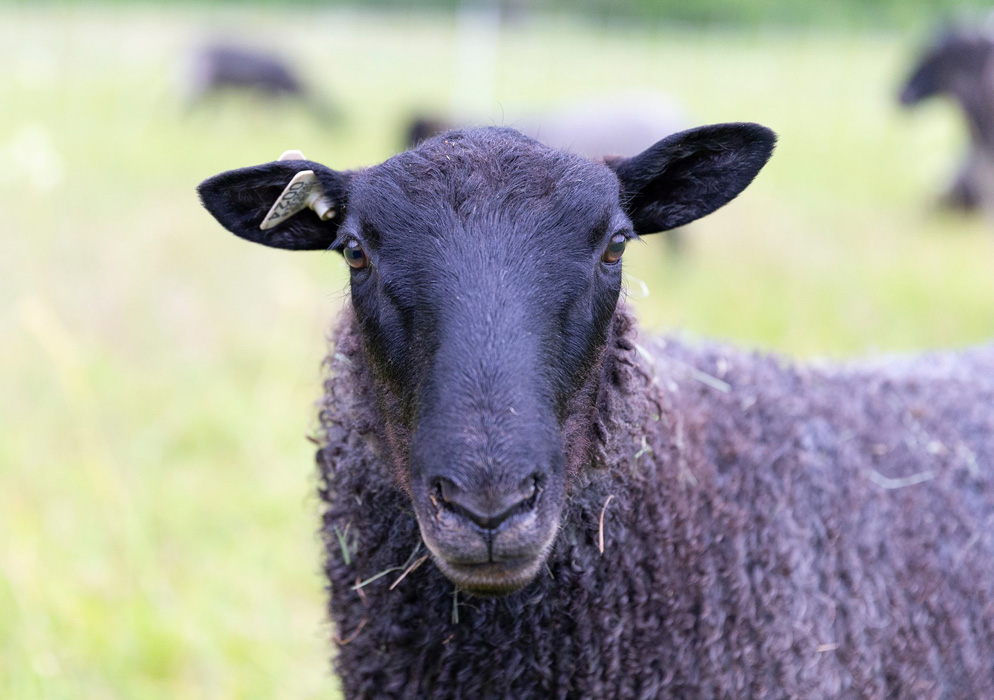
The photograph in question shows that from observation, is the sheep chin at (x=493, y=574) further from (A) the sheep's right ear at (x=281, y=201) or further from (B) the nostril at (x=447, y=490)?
(A) the sheep's right ear at (x=281, y=201)

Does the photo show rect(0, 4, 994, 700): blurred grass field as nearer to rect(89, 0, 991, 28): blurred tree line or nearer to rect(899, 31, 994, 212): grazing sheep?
rect(899, 31, 994, 212): grazing sheep

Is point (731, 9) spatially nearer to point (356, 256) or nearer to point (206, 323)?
point (206, 323)

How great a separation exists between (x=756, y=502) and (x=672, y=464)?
1.13ft

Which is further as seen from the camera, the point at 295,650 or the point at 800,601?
the point at 295,650

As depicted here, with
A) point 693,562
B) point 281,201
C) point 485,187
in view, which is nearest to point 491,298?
point 485,187

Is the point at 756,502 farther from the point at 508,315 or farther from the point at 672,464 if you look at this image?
the point at 508,315

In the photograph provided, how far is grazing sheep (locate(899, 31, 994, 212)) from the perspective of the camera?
1035 centimetres

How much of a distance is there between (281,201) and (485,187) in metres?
0.67

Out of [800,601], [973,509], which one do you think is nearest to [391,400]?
[800,601]

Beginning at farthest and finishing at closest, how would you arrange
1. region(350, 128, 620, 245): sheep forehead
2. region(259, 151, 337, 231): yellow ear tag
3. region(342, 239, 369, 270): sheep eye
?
region(259, 151, 337, 231): yellow ear tag
region(342, 239, 369, 270): sheep eye
region(350, 128, 620, 245): sheep forehead

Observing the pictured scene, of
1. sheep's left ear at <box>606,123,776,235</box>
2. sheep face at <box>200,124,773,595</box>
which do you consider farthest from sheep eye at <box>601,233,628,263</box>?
sheep's left ear at <box>606,123,776,235</box>

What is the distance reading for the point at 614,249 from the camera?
2.53 meters

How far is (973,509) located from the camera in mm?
3148

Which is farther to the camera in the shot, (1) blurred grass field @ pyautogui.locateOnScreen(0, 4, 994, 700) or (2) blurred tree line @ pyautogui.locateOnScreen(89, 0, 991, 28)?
(2) blurred tree line @ pyautogui.locateOnScreen(89, 0, 991, 28)
